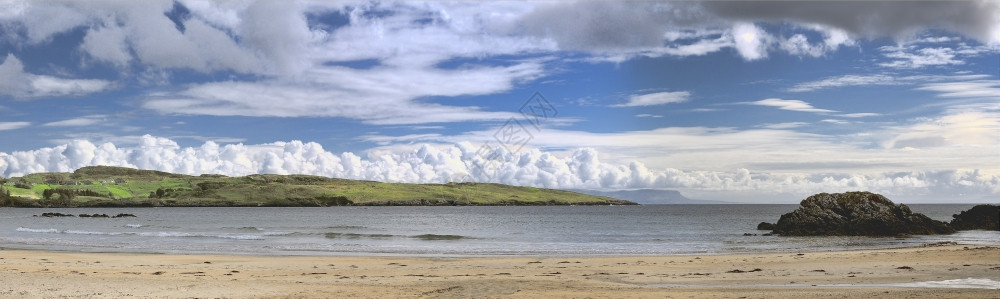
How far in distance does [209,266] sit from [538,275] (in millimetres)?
14752

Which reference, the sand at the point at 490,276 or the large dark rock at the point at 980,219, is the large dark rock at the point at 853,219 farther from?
the sand at the point at 490,276

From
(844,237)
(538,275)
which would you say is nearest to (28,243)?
(538,275)

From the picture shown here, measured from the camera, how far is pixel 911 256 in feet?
108

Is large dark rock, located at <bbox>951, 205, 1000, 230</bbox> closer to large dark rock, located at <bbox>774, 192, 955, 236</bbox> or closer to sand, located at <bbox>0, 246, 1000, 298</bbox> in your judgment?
large dark rock, located at <bbox>774, 192, 955, 236</bbox>

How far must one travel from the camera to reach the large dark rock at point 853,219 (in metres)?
59.6

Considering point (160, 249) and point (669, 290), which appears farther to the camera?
point (160, 249)

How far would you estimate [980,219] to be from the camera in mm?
74375

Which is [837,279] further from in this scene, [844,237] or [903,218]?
[903,218]

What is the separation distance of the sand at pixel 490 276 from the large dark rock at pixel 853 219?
82.1 feet

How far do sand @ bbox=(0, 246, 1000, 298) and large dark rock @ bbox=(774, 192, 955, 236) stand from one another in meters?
25.0

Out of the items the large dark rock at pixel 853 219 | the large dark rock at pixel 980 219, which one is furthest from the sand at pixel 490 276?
the large dark rock at pixel 980 219

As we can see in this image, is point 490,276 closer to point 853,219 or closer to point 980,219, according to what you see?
point 853,219

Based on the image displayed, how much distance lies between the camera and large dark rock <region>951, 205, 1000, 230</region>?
72812 millimetres

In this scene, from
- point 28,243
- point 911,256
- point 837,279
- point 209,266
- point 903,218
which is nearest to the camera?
point 837,279
